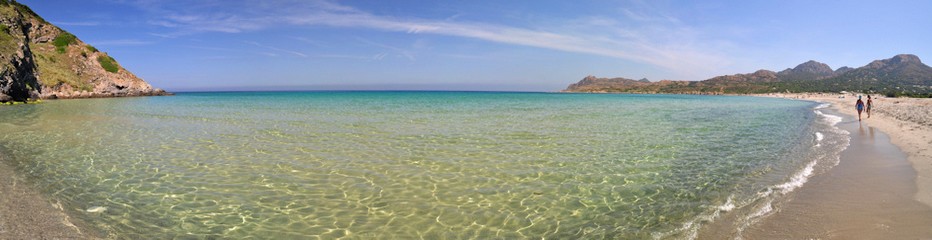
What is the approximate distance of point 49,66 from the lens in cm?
8325

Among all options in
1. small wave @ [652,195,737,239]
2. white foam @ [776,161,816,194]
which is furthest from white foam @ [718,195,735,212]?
white foam @ [776,161,816,194]

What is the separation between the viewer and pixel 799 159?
14.5 metres

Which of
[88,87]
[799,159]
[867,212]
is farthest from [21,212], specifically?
[88,87]

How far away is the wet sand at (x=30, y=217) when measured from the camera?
686 cm

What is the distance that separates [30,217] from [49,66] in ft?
360

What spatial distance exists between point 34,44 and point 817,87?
259681 mm

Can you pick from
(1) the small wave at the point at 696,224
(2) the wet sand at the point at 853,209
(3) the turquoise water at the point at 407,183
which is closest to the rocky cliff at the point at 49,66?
(3) the turquoise water at the point at 407,183

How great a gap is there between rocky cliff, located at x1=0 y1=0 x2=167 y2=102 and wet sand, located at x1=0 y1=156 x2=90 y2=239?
2468 inches

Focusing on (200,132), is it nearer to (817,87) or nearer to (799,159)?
(799,159)

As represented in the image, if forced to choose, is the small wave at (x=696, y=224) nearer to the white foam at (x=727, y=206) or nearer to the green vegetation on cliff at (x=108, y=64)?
the white foam at (x=727, y=206)

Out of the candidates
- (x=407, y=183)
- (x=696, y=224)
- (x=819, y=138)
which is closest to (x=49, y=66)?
(x=407, y=183)

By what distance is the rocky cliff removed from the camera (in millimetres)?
56938

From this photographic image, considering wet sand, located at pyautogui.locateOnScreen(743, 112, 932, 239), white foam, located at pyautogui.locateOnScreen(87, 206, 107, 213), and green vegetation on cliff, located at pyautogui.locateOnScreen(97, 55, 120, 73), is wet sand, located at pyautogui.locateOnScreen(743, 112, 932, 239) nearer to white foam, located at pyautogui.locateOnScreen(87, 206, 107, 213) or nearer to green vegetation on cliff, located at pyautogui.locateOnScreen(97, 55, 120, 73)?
white foam, located at pyautogui.locateOnScreen(87, 206, 107, 213)

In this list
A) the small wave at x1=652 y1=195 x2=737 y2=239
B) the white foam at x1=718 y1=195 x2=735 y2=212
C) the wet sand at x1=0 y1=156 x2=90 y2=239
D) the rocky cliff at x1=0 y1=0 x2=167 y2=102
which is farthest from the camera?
the rocky cliff at x1=0 y1=0 x2=167 y2=102
